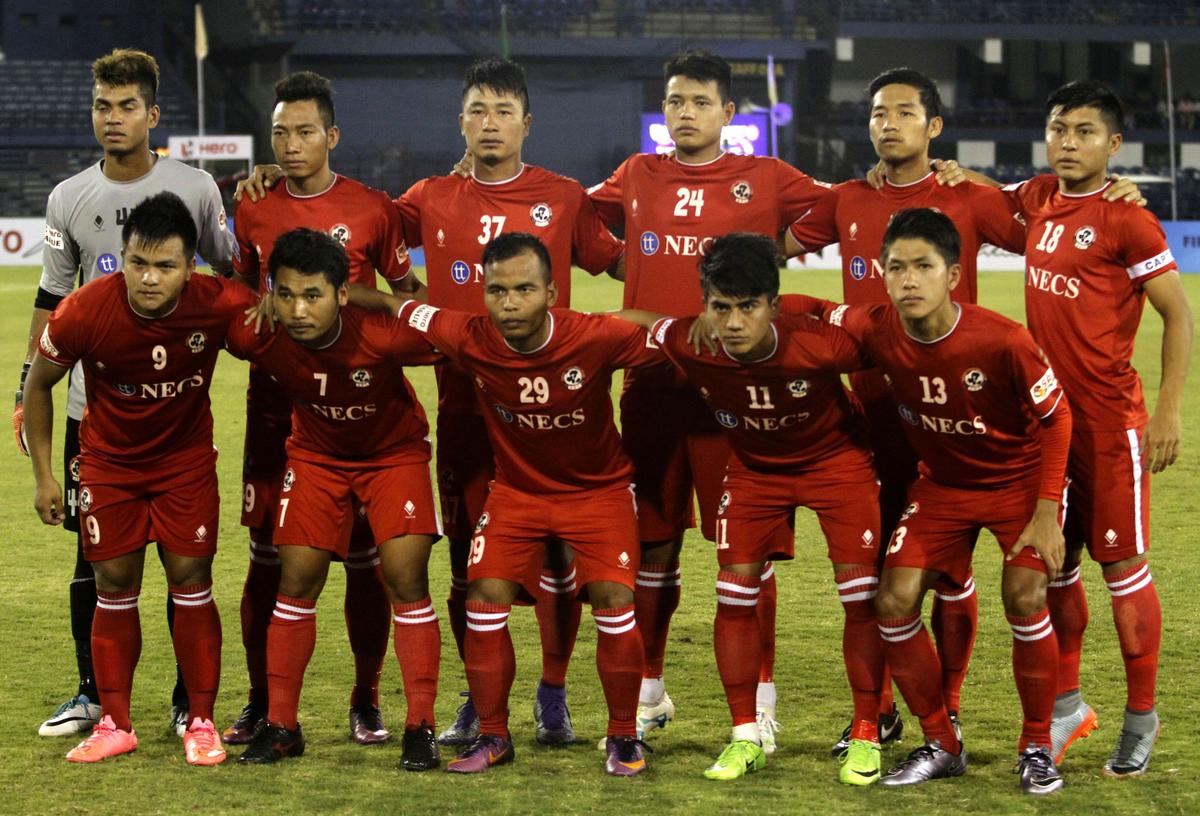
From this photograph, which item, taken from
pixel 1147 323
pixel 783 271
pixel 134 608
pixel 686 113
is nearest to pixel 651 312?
pixel 686 113

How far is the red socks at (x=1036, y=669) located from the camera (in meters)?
4.89

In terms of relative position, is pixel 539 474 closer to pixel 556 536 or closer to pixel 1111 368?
pixel 556 536

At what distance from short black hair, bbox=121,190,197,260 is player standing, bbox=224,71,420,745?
0.48 m

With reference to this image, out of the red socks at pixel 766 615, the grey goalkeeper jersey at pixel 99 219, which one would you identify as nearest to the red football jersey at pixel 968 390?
the red socks at pixel 766 615

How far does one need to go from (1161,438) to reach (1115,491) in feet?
0.72

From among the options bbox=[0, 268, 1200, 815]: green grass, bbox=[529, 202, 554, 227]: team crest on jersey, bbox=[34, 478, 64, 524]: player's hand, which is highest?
bbox=[529, 202, 554, 227]: team crest on jersey

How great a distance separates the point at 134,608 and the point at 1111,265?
3.36 m

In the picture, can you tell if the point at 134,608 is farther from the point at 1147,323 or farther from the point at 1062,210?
the point at 1147,323

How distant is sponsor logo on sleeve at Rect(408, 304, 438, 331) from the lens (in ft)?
17.1

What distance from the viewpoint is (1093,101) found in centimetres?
527

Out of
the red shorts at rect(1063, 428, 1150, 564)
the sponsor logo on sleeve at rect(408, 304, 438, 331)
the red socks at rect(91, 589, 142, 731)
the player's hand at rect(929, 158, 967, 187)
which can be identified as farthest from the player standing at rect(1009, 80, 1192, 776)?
the red socks at rect(91, 589, 142, 731)

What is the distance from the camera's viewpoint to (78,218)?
18.3ft

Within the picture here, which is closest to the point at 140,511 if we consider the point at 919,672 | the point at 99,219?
the point at 99,219

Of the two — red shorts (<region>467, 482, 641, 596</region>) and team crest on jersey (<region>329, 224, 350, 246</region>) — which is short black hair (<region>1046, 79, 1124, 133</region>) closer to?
red shorts (<region>467, 482, 641, 596</region>)
